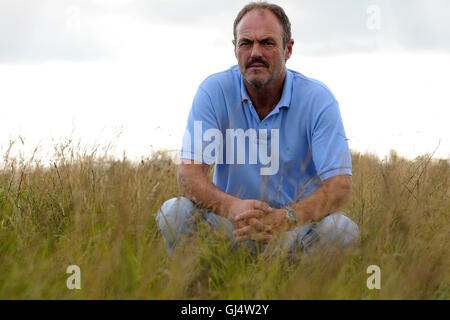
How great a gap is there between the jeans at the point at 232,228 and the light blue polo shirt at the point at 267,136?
1.20ft

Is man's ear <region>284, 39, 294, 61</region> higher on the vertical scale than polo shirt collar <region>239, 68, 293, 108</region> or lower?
higher

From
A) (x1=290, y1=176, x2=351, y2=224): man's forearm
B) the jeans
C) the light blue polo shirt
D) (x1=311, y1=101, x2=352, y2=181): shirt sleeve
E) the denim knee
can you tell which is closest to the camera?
the jeans

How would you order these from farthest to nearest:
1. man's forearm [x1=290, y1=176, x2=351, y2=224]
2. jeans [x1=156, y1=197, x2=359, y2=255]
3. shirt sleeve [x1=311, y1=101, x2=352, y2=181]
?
shirt sleeve [x1=311, y1=101, x2=352, y2=181] → man's forearm [x1=290, y1=176, x2=351, y2=224] → jeans [x1=156, y1=197, x2=359, y2=255]

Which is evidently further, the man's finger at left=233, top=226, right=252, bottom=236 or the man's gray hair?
the man's gray hair

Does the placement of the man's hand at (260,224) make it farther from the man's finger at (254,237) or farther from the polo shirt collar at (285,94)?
the polo shirt collar at (285,94)

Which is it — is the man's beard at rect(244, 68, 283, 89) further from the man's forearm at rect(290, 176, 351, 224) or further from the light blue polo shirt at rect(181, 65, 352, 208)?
the man's forearm at rect(290, 176, 351, 224)

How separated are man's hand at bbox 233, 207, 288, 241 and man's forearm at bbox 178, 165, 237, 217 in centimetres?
20

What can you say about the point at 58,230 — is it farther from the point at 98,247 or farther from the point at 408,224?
the point at 408,224

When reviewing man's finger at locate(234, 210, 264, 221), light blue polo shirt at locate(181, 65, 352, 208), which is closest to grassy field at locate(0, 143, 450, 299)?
man's finger at locate(234, 210, 264, 221)

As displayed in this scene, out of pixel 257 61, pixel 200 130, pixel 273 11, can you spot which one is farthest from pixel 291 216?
pixel 273 11

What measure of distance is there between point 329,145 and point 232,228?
826mm

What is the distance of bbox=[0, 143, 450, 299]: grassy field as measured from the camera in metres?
2.49
